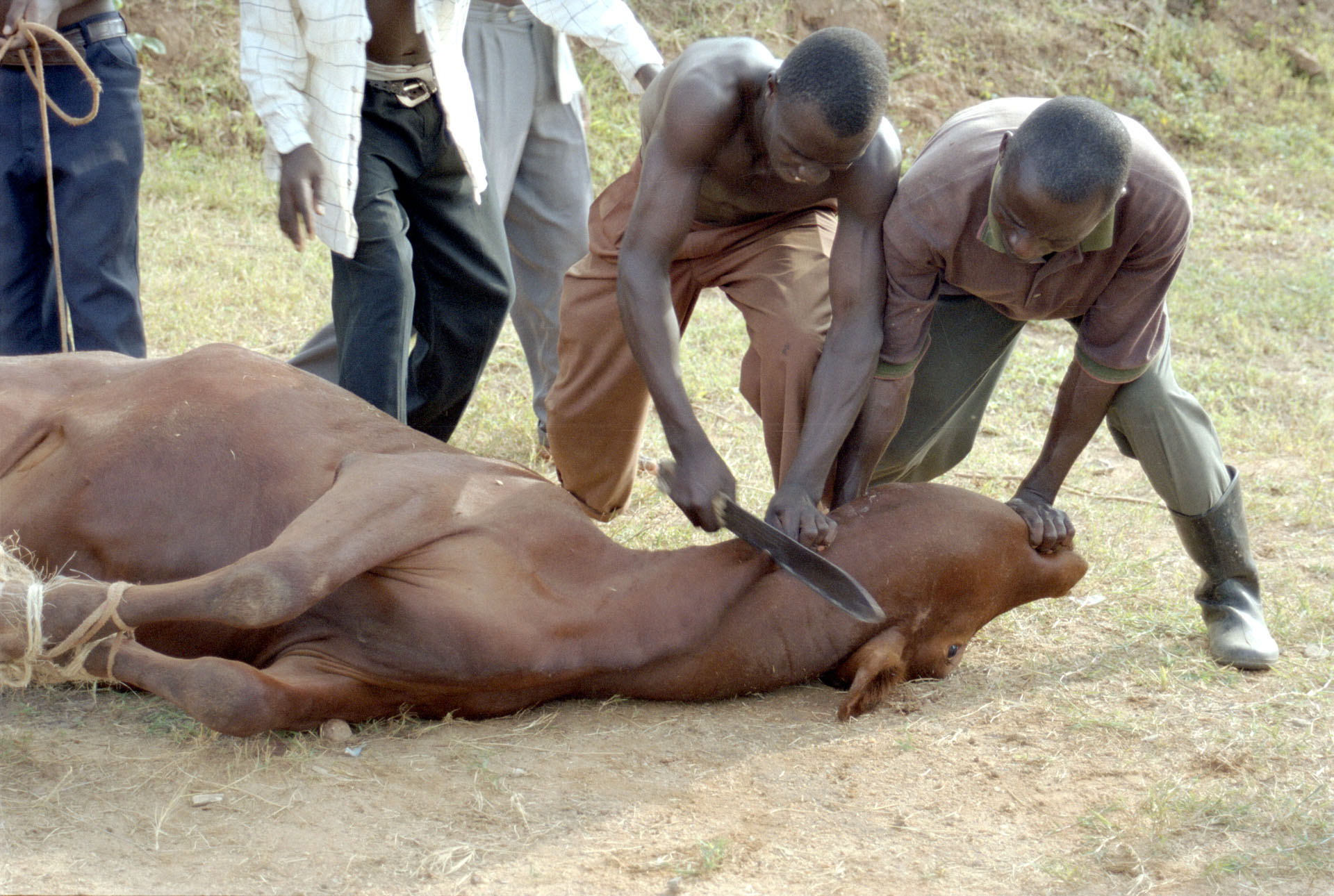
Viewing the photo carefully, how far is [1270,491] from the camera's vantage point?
460 cm

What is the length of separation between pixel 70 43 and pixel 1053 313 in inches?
111

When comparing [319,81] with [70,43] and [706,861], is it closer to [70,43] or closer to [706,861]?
[70,43]

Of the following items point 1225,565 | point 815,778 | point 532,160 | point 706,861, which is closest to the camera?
point 706,861

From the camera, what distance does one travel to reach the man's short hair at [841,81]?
2.81 m

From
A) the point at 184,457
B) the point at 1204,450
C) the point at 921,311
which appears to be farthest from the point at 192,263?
the point at 1204,450

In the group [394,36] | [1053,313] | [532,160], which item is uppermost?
[394,36]

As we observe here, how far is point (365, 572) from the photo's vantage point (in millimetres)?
2660

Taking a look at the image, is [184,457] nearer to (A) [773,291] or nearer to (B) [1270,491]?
(A) [773,291]

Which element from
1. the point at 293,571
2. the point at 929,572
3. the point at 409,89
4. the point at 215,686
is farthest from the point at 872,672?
the point at 409,89

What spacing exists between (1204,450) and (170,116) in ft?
21.3

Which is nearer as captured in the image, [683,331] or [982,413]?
[683,331]

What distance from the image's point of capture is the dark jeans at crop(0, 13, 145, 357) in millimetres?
3713

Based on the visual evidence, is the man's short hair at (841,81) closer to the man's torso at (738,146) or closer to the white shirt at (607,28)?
the man's torso at (738,146)

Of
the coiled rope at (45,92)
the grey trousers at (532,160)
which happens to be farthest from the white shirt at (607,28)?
the coiled rope at (45,92)
